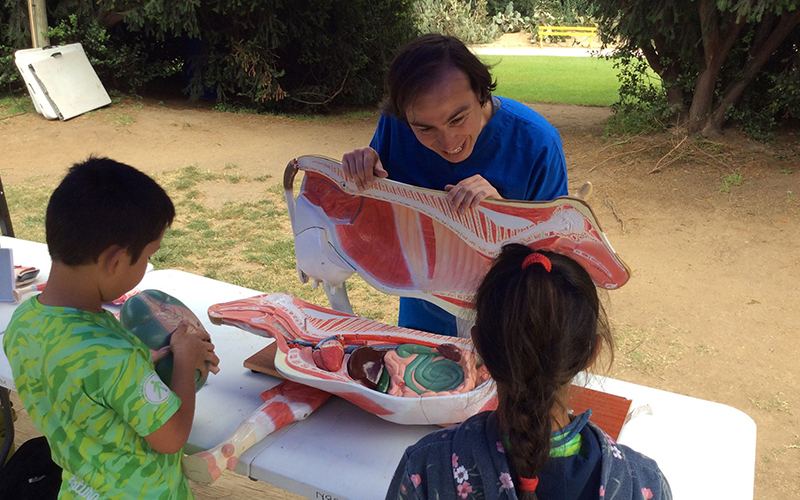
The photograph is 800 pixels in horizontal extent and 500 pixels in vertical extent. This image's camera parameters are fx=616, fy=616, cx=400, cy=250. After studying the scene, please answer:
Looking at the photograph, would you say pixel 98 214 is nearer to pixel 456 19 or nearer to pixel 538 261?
pixel 538 261

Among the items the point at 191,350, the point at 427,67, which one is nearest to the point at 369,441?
the point at 191,350

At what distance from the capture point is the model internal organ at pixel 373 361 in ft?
5.26

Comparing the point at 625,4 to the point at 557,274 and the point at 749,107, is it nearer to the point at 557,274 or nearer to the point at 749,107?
the point at 749,107

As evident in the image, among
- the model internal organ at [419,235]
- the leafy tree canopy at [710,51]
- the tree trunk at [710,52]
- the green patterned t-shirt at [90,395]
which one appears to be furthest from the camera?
the leafy tree canopy at [710,51]

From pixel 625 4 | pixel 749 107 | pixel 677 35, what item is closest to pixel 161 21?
pixel 625 4

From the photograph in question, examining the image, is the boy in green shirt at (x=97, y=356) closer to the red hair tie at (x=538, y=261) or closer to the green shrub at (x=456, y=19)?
the red hair tie at (x=538, y=261)

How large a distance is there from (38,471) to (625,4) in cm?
667

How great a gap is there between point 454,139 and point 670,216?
4621mm

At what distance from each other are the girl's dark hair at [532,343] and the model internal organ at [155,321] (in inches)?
33.7

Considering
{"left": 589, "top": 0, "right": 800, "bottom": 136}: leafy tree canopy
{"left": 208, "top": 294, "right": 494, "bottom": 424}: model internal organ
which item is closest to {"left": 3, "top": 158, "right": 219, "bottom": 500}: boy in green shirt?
{"left": 208, "top": 294, "right": 494, "bottom": 424}: model internal organ

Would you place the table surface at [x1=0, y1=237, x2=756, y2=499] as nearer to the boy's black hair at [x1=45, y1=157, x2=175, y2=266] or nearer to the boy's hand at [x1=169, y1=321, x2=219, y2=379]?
the boy's hand at [x1=169, y1=321, x2=219, y2=379]

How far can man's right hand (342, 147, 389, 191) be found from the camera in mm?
1981

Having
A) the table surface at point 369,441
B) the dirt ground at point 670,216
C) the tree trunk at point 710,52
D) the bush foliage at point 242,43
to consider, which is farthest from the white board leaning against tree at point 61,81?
the tree trunk at point 710,52

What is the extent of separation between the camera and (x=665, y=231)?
5488 millimetres
